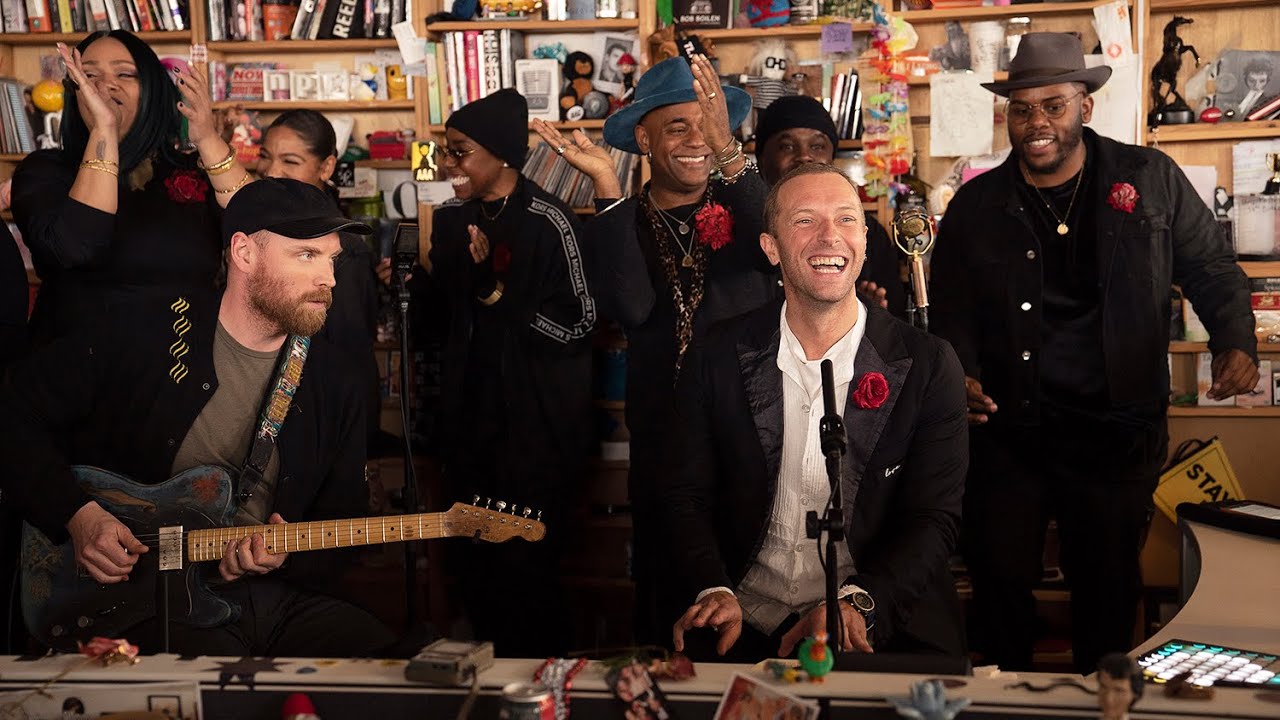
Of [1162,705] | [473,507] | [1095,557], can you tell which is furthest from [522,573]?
[1162,705]

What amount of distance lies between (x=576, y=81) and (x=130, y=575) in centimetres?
296

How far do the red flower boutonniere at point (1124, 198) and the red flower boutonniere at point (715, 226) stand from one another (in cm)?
108

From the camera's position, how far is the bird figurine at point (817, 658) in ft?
4.79

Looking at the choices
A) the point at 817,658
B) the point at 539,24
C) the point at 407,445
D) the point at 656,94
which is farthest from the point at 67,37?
the point at 817,658

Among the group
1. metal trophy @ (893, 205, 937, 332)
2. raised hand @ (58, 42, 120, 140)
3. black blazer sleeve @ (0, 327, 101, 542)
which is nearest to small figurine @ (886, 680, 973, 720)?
metal trophy @ (893, 205, 937, 332)

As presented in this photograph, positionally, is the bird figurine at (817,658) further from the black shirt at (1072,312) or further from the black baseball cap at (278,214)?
the black shirt at (1072,312)

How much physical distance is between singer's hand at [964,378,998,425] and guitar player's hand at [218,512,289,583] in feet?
5.81

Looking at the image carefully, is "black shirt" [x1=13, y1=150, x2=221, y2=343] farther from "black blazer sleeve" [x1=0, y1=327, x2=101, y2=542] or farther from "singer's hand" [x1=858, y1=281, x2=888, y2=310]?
"singer's hand" [x1=858, y1=281, x2=888, y2=310]

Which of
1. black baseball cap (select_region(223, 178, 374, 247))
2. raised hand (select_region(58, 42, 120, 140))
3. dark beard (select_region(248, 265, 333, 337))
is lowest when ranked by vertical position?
dark beard (select_region(248, 265, 333, 337))

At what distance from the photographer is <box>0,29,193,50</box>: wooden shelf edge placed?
4.96 m

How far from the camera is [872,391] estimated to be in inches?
91.9

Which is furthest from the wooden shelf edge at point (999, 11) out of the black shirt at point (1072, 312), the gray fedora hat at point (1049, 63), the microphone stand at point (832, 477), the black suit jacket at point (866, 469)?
the microphone stand at point (832, 477)

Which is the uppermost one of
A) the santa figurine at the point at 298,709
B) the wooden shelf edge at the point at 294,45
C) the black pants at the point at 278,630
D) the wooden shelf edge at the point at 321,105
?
the wooden shelf edge at the point at 294,45

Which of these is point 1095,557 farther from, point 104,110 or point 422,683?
point 104,110
